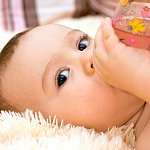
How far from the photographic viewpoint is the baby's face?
3.39ft

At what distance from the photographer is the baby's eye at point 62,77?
3.58 ft

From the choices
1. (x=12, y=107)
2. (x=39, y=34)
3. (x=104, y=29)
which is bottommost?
(x=12, y=107)

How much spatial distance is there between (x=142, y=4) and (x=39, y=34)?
383mm

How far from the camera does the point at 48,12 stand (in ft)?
7.43

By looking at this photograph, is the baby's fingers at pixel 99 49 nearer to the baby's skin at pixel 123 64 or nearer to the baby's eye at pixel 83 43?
the baby's skin at pixel 123 64

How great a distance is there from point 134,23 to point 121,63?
0.09 m

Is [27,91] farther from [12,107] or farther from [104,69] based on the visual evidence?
[104,69]

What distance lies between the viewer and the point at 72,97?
105cm

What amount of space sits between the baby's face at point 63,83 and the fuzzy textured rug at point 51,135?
32 mm

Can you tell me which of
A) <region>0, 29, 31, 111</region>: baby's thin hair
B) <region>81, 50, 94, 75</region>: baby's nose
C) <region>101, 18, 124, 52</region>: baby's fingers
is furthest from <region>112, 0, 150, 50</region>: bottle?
<region>0, 29, 31, 111</region>: baby's thin hair

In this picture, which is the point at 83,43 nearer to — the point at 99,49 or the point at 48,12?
the point at 99,49

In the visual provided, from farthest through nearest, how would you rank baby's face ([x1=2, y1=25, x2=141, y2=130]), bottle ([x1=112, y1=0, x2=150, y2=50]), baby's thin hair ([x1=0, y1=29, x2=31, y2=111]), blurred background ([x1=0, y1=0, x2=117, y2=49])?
blurred background ([x1=0, y1=0, x2=117, y2=49]) < baby's thin hair ([x1=0, y1=29, x2=31, y2=111]) < baby's face ([x1=2, y1=25, x2=141, y2=130]) < bottle ([x1=112, y1=0, x2=150, y2=50])

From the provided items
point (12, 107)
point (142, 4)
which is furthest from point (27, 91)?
point (142, 4)

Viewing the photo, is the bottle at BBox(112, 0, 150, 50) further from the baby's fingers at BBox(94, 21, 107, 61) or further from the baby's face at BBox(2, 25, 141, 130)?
the baby's face at BBox(2, 25, 141, 130)
